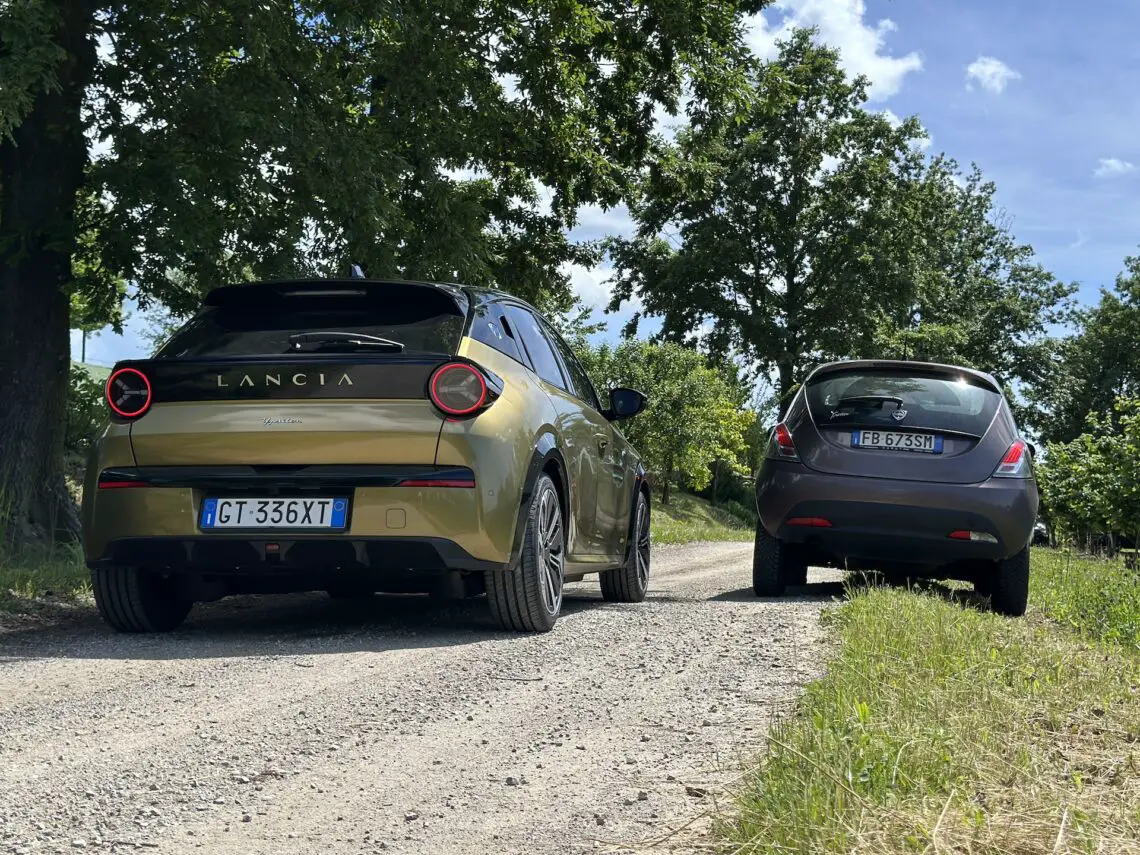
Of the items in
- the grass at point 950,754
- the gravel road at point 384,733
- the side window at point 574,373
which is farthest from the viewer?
the side window at point 574,373

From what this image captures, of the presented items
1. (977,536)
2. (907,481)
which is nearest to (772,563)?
(907,481)

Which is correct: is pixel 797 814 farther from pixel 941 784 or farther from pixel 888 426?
pixel 888 426

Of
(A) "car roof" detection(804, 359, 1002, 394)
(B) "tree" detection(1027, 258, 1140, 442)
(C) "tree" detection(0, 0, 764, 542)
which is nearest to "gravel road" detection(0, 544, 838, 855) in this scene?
(A) "car roof" detection(804, 359, 1002, 394)

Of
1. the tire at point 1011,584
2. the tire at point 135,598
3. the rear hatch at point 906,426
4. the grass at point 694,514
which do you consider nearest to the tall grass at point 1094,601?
the tire at point 1011,584

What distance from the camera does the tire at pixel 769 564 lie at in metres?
9.12

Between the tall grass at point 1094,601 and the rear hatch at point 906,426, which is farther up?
the rear hatch at point 906,426

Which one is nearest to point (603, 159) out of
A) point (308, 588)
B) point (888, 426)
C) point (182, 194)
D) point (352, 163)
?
point (352, 163)

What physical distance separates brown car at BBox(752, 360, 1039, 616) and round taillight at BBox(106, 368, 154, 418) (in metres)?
4.50

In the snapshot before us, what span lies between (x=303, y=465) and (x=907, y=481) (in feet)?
14.4

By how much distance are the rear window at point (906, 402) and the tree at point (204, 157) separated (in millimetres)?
4140

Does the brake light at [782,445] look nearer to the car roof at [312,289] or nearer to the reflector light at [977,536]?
the reflector light at [977,536]

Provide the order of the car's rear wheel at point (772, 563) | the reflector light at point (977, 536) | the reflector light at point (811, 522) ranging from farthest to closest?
the car's rear wheel at point (772, 563)
the reflector light at point (811, 522)
the reflector light at point (977, 536)

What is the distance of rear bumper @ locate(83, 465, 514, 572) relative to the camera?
5.77 metres

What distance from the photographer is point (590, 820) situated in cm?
308
